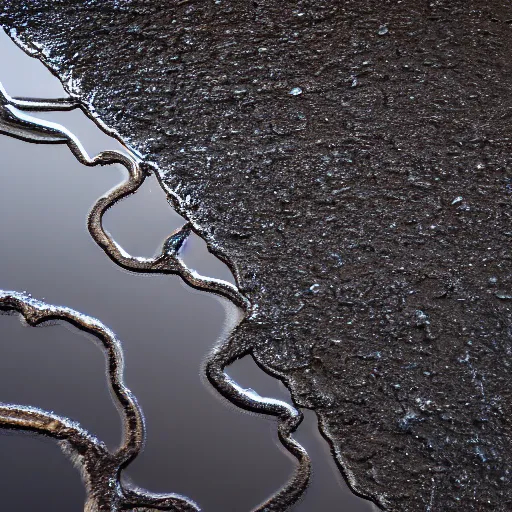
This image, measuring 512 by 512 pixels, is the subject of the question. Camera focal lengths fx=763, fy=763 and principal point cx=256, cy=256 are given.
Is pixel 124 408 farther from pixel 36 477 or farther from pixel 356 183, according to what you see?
pixel 356 183

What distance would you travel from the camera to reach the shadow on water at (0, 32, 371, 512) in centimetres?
126

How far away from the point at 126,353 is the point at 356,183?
2.13 ft

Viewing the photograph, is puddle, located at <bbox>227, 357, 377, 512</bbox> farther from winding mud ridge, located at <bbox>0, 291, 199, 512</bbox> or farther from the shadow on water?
winding mud ridge, located at <bbox>0, 291, 199, 512</bbox>

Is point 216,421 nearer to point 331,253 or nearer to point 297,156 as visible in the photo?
point 331,253

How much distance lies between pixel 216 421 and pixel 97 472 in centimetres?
22

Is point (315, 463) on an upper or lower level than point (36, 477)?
lower

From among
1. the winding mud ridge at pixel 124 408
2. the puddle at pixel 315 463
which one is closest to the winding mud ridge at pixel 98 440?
the winding mud ridge at pixel 124 408

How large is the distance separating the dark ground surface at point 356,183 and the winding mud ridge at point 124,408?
2.3 inches

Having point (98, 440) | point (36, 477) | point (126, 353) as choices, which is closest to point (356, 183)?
point (126, 353)

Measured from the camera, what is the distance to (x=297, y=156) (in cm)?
178

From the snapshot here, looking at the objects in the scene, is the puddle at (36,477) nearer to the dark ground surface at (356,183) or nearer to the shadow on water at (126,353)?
the shadow on water at (126,353)

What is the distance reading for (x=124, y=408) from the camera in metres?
1.35

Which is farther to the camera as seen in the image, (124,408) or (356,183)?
(356,183)

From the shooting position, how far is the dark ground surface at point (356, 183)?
1.33 metres
